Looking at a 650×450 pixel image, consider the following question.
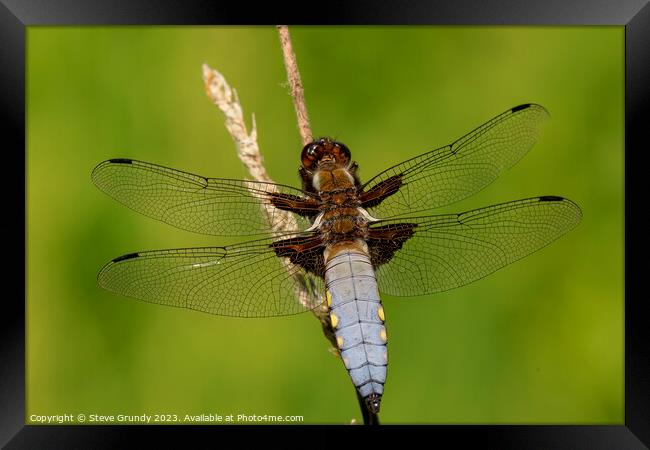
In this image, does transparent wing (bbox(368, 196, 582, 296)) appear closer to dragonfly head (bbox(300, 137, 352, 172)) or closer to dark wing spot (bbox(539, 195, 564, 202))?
dark wing spot (bbox(539, 195, 564, 202))

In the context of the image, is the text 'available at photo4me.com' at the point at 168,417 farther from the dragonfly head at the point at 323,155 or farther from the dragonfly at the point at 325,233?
the dragonfly head at the point at 323,155

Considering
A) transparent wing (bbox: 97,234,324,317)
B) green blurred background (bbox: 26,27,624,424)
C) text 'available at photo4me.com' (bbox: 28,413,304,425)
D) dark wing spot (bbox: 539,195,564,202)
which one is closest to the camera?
transparent wing (bbox: 97,234,324,317)

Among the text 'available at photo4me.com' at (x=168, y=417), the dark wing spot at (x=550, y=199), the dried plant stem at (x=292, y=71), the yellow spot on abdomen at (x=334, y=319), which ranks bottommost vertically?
the text 'available at photo4me.com' at (x=168, y=417)

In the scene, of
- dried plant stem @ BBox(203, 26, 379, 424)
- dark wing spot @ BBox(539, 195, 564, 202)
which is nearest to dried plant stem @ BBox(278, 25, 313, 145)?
dried plant stem @ BBox(203, 26, 379, 424)

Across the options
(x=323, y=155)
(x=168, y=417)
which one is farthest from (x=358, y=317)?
(x=168, y=417)

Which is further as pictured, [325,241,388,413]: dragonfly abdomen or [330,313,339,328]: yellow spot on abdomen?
[330,313,339,328]: yellow spot on abdomen

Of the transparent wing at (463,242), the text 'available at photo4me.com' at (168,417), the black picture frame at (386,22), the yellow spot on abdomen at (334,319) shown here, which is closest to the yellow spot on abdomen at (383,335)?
the yellow spot on abdomen at (334,319)

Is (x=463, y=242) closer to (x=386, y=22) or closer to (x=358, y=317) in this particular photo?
(x=358, y=317)

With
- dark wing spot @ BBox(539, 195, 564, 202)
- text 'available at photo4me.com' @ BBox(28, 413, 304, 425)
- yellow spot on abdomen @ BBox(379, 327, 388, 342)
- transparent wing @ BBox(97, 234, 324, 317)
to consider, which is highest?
dark wing spot @ BBox(539, 195, 564, 202)
